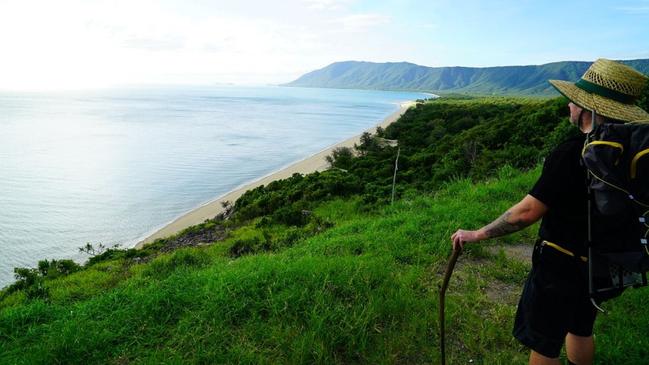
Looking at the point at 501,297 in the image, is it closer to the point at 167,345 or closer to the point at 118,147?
the point at 167,345

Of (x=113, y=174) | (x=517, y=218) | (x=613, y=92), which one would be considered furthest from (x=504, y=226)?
Result: (x=113, y=174)

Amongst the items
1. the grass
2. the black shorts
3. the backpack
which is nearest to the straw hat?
the backpack

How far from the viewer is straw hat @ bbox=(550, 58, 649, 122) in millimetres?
2088

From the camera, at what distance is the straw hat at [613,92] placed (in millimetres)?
2088

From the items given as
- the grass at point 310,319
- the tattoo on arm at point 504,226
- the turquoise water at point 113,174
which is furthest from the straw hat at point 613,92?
the turquoise water at point 113,174

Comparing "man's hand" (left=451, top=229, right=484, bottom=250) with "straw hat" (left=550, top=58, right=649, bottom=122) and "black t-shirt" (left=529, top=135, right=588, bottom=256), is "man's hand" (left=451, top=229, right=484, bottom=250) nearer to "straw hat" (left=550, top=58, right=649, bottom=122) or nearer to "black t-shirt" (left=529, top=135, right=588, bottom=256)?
"black t-shirt" (left=529, top=135, right=588, bottom=256)

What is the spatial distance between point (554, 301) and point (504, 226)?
48cm

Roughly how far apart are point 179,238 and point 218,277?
12.9m

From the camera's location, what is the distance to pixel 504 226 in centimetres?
234

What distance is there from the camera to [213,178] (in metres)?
33.2

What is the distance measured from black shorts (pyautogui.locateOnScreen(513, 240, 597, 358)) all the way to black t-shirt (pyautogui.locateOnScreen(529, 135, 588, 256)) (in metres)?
0.11

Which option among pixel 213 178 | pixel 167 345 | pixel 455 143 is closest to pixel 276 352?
pixel 167 345

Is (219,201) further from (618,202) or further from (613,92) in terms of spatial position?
(618,202)

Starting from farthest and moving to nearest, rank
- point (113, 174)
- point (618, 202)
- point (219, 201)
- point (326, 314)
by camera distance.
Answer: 1. point (113, 174)
2. point (219, 201)
3. point (326, 314)
4. point (618, 202)
